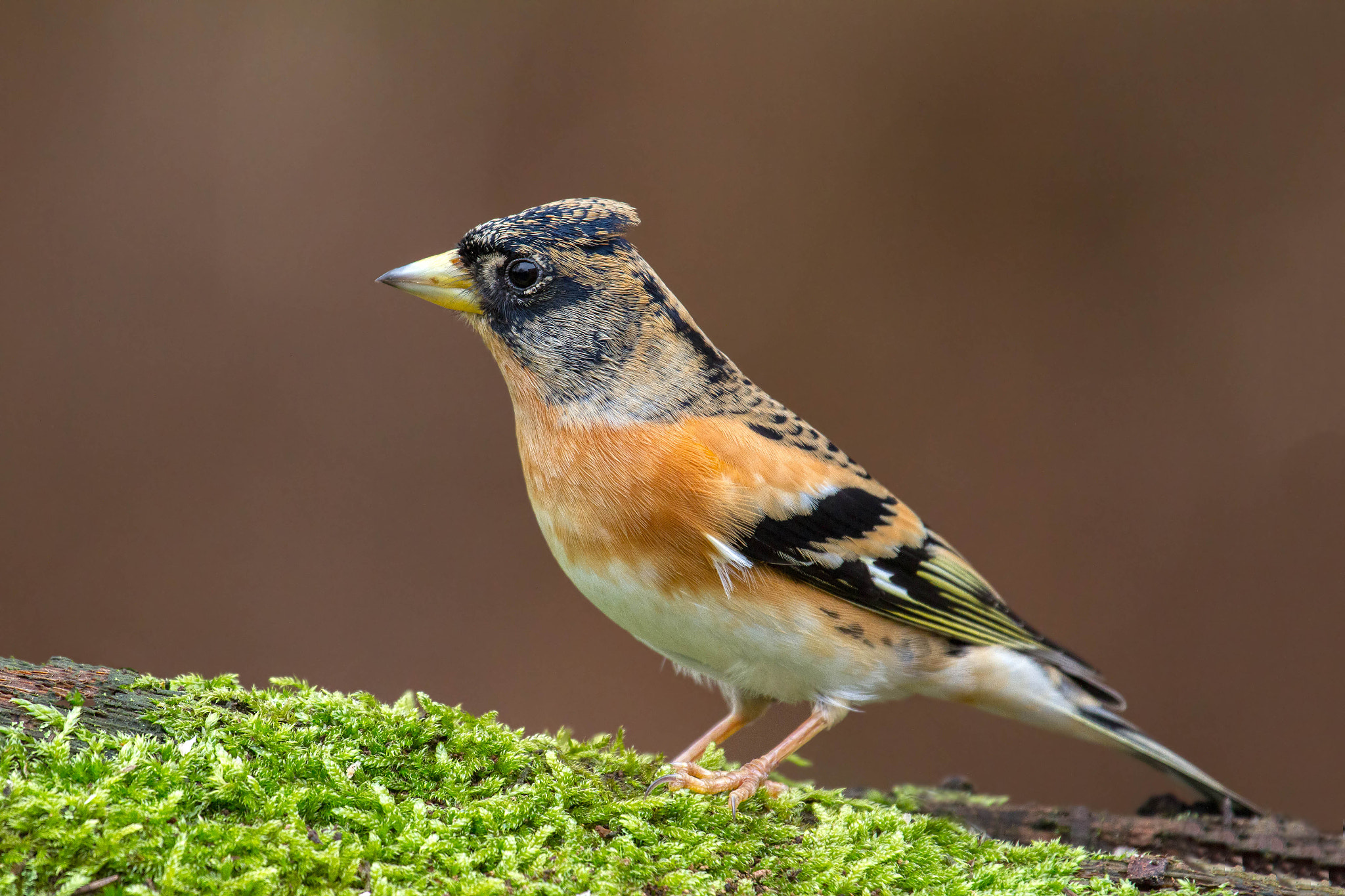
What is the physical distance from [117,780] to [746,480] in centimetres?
179

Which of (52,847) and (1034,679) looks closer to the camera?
(52,847)

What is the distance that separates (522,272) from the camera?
10.7ft

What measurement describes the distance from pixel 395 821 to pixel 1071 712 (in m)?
2.62

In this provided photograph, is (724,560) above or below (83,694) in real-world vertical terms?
above

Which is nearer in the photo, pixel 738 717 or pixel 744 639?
pixel 744 639

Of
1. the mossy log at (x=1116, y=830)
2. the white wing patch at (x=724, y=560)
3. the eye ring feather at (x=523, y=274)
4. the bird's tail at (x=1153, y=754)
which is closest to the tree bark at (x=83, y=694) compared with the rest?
the mossy log at (x=1116, y=830)

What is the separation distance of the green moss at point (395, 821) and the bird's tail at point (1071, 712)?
2.58 feet

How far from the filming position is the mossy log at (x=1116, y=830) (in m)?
2.21

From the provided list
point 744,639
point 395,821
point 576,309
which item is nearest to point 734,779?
point 744,639

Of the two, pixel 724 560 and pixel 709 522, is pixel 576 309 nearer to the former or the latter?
pixel 709 522

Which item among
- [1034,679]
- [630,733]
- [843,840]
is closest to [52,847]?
[843,840]

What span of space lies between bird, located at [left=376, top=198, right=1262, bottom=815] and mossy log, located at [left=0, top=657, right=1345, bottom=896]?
0.89 ft

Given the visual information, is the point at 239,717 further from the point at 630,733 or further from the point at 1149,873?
the point at 630,733

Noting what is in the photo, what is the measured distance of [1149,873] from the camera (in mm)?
2656
